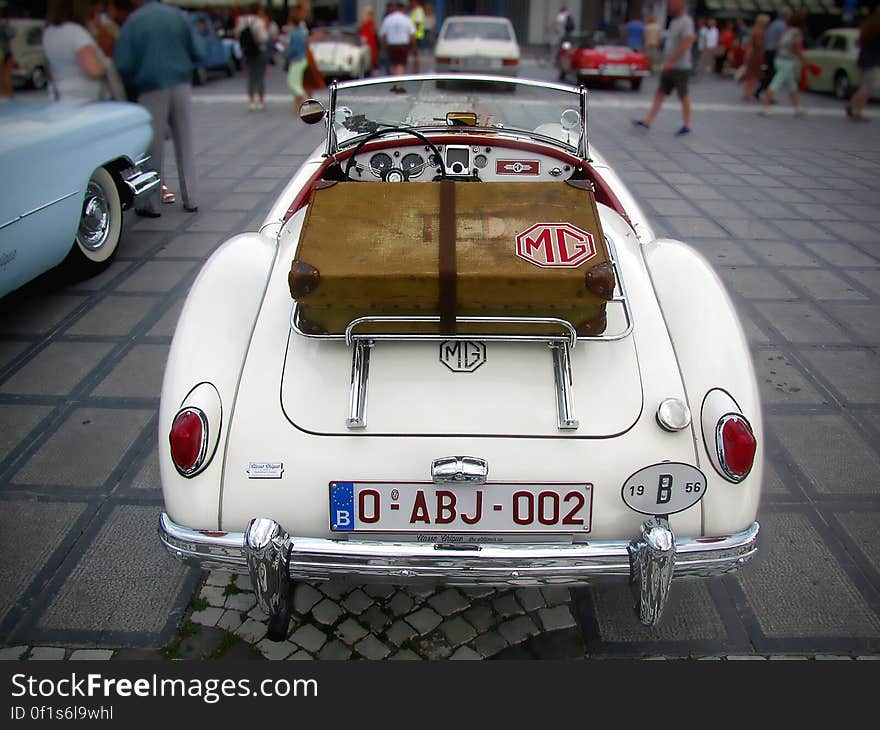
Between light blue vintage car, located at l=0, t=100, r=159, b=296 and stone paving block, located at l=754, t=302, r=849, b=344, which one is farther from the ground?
light blue vintage car, located at l=0, t=100, r=159, b=296

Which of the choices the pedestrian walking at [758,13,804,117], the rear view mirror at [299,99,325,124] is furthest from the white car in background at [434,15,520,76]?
the rear view mirror at [299,99,325,124]

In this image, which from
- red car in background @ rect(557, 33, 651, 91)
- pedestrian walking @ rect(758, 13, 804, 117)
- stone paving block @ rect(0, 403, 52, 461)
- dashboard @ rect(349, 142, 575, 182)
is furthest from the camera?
red car in background @ rect(557, 33, 651, 91)

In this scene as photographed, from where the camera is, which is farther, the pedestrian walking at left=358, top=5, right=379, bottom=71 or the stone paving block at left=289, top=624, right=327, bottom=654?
the pedestrian walking at left=358, top=5, right=379, bottom=71

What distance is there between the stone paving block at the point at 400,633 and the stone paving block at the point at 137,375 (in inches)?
79.7

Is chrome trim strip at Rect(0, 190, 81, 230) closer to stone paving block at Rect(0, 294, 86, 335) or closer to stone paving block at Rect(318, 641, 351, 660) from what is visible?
stone paving block at Rect(0, 294, 86, 335)

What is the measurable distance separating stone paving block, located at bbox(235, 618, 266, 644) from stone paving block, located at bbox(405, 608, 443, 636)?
49 centimetres

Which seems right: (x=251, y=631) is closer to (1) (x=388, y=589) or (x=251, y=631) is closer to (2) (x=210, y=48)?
(1) (x=388, y=589)

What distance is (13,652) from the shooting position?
2.32 m

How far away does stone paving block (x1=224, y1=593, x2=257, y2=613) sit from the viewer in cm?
255

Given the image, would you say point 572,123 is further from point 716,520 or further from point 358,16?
point 358,16

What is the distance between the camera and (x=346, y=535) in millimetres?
2105

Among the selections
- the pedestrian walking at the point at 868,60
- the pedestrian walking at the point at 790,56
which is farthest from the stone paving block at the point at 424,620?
the pedestrian walking at the point at 790,56

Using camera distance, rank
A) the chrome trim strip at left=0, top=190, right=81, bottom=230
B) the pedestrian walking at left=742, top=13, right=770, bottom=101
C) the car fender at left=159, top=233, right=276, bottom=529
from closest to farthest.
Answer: the car fender at left=159, top=233, right=276, bottom=529
the chrome trim strip at left=0, top=190, right=81, bottom=230
the pedestrian walking at left=742, top=13, right=770, bottom=101

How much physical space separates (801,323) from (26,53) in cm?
1541
